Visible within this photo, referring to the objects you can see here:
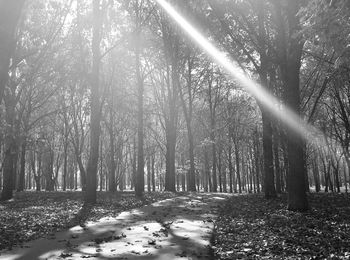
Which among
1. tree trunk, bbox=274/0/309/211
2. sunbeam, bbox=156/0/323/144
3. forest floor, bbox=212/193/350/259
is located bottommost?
forest floor, bbox=212/193/350/259

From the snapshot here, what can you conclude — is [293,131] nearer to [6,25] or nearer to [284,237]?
[284,237]

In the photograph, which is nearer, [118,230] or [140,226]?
[118,230]

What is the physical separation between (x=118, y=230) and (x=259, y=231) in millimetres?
3945

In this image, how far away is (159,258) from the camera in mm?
7113

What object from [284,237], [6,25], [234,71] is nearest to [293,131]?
[284,237]

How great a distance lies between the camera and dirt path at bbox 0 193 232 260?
7426 millimetres

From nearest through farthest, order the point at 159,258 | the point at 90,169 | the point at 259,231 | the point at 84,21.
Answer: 1. the point at 159,258
2. the point at 259,231
3. the point at 90,169
4. the point at 84,21

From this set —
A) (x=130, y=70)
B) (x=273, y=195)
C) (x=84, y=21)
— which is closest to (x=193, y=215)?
(x=273, y=195)

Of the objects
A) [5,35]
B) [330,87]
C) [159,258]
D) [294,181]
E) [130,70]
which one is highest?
[130,70]

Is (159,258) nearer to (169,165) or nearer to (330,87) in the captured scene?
(169,165)

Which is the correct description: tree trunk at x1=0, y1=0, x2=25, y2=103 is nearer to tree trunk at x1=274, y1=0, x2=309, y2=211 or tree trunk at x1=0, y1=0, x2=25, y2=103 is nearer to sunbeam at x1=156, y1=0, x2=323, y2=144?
tree trunk at x1=274, y1=0, x2=309, y2=211

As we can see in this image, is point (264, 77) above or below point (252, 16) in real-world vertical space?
below

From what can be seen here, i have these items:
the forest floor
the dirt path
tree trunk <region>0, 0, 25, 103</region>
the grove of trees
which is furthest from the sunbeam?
tree trunk <region>0, 0, 25, 103</region>

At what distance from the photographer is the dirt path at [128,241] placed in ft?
24.4
